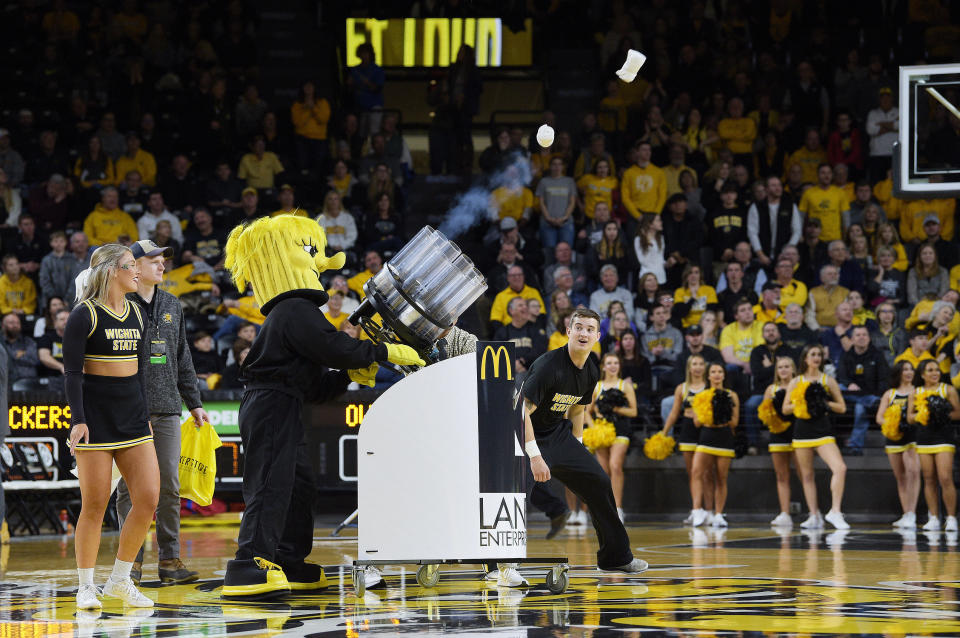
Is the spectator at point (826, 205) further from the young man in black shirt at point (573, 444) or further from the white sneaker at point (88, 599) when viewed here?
the white sneaker at point (88, 599)

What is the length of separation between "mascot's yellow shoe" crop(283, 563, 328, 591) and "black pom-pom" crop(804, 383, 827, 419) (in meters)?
7.76

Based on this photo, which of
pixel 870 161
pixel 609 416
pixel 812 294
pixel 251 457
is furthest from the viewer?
pixel 870 161

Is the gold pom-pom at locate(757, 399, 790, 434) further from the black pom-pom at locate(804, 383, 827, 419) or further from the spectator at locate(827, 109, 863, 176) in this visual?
the spectator at locate(827, 109, 863, 176)

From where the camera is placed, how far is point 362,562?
25.2ft

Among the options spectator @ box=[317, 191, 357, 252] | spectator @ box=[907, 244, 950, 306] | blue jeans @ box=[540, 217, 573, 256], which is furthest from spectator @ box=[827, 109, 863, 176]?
spectator @ box=[317, 191, 357, 252]

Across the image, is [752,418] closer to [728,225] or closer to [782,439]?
[782,439]

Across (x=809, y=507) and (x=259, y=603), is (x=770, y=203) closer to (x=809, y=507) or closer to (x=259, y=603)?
(x=809, y=507)

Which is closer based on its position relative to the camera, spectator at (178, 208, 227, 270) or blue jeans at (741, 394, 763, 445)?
blue jeans at (741, 394, 763, 445)

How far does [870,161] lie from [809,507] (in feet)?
23.6

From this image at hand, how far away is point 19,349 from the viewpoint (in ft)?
53.5

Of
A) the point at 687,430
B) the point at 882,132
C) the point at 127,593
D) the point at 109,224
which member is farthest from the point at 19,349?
the point at 882,132

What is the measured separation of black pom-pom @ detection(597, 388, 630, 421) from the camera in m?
15.6

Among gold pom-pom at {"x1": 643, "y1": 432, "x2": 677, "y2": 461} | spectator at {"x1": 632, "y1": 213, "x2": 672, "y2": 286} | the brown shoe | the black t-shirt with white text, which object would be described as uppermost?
spectator at {"x1": 632, "y1": 213, "x2": 672, "y2": 286}

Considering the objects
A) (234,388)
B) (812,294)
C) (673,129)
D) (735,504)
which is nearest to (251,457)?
(234,388)
